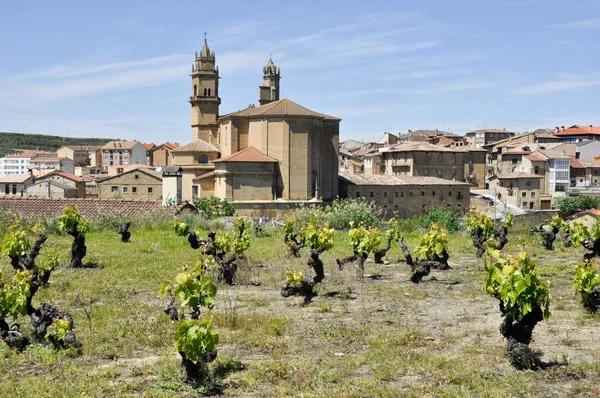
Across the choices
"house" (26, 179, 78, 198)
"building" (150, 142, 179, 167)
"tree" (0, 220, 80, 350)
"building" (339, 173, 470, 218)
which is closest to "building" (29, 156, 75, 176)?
"building" (150, 142, 179, 167)

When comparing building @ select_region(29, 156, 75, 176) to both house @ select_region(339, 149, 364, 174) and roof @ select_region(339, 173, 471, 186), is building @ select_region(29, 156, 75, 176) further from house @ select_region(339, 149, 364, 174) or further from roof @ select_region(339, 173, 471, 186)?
roof @ select_region(339, 173, 471, 186)

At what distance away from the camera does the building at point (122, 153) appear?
436 ft

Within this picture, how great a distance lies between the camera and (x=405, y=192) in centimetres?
6297

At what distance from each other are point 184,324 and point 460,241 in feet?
73.7

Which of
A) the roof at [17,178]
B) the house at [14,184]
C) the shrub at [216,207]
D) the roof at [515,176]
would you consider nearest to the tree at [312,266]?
the shrub at [216,207]

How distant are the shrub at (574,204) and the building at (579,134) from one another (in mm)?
33947

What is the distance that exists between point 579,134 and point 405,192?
181ft

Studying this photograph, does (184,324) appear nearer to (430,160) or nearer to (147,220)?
(147,220)

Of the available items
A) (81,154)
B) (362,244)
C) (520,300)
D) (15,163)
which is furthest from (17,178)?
(520,300)

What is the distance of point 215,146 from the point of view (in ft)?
188

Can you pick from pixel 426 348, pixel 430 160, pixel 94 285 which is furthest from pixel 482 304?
pixel 430 160

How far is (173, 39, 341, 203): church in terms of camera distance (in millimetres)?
49344

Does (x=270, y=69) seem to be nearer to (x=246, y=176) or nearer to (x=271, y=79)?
(x=271, y=79)

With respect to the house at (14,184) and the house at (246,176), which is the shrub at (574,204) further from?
the house at (14,184)
